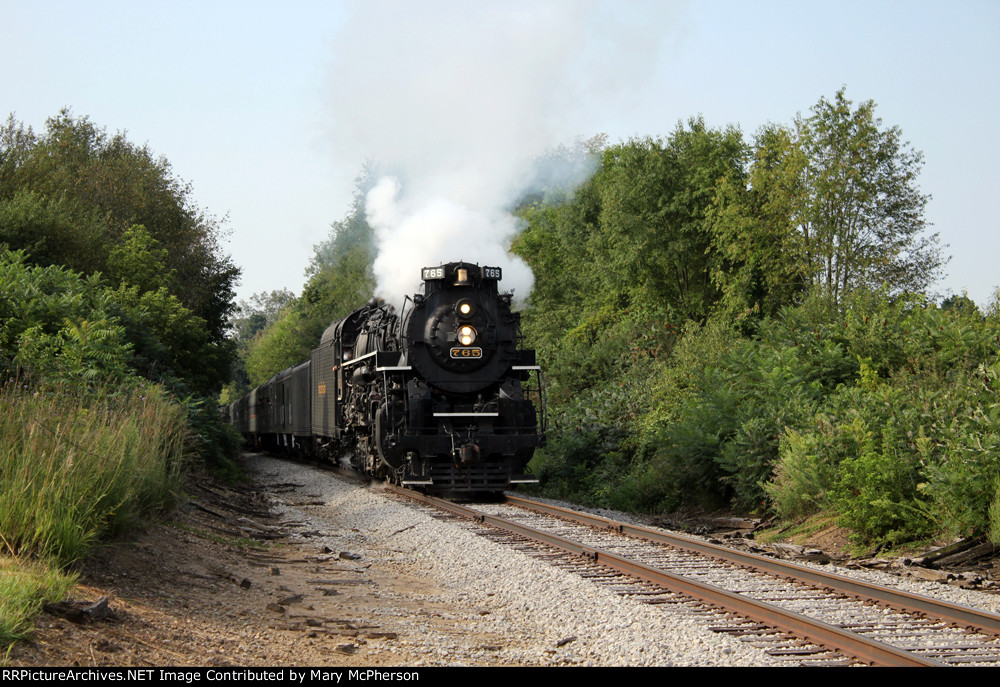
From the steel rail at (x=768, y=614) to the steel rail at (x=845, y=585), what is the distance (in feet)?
3.45

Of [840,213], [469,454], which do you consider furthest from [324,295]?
[469,454]

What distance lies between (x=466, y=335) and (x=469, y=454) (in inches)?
84.7

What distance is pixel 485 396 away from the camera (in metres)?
15.9

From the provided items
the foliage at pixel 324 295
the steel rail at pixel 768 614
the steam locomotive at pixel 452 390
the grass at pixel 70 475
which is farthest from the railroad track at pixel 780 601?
the foliage at pixel 324 295

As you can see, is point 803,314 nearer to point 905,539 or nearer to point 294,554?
point 905,539

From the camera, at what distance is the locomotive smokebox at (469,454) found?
14.5 m

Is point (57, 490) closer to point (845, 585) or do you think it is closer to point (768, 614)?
point (768, 614)

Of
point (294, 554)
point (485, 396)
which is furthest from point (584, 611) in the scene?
point (485, 396)

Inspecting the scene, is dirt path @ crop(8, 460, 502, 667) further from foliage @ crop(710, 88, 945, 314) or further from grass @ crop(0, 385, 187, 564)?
foliage @ crop(710, 88, 945, 314)

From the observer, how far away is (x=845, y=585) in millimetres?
7387

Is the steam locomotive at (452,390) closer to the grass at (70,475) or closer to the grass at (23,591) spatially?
the grass at (70,475)

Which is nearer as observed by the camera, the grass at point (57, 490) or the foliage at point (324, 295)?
the grass at point (57, 490)

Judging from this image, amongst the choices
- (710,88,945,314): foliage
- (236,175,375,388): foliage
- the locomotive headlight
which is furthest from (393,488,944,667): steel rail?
(236,175,375,388): foliage

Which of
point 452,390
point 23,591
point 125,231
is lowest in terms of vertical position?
point 23,591
